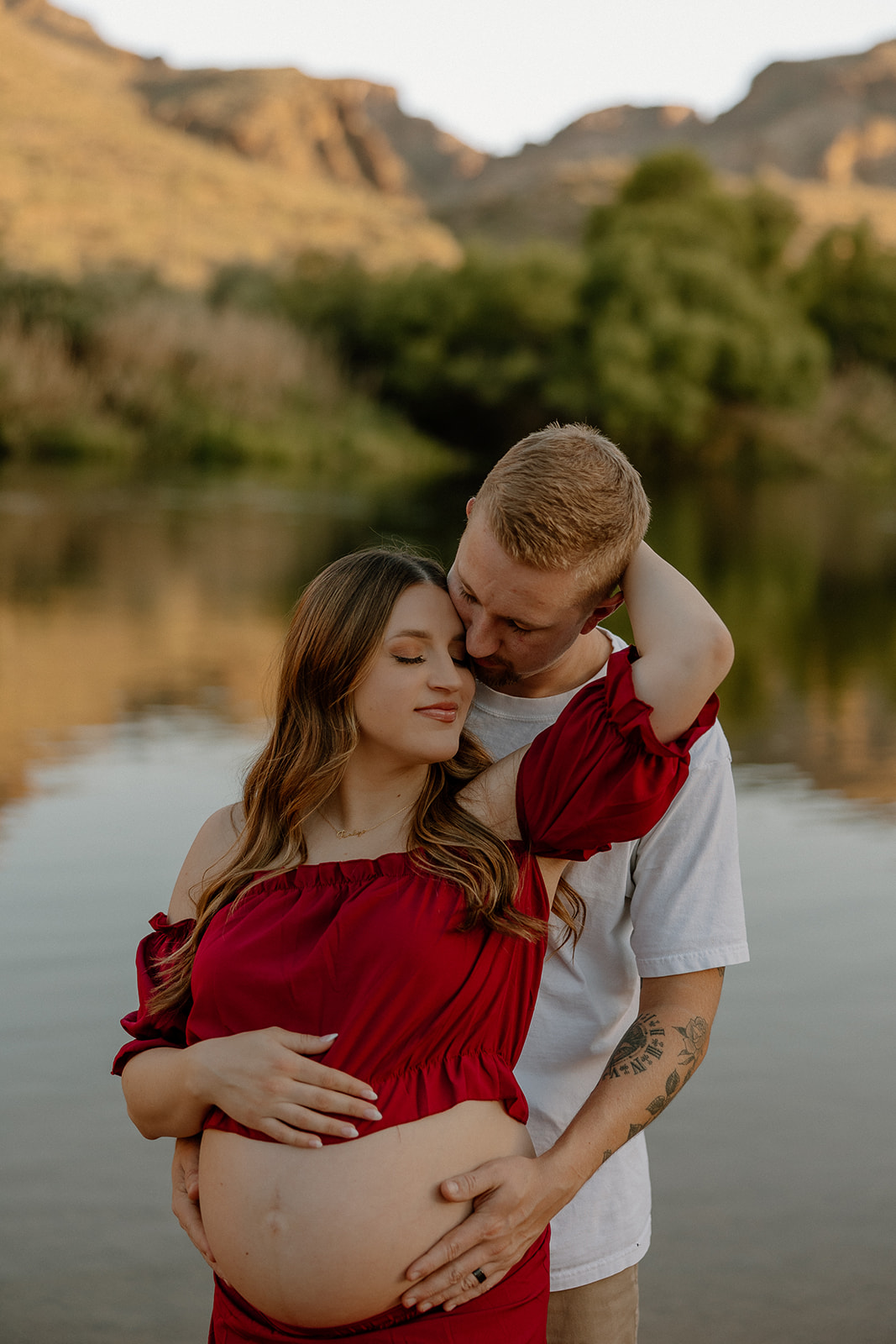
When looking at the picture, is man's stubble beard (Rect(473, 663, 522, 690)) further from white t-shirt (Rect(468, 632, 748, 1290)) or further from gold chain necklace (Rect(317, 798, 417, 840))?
gold chain necklace (Rect(317, 798, 417, 840))

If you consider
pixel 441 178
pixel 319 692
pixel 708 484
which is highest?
pixel 441 178

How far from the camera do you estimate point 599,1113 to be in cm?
192

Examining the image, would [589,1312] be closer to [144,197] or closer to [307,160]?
[144,197]

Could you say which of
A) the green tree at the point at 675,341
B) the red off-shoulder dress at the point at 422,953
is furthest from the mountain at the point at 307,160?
the red off-shoulder dress at the point at 422,953

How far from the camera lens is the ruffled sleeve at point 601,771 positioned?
180cm

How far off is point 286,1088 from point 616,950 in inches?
24.1

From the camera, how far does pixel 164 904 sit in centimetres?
521

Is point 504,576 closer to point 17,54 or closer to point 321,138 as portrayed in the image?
point 17,54

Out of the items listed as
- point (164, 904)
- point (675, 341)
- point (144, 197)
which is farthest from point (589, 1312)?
point (144, 197)

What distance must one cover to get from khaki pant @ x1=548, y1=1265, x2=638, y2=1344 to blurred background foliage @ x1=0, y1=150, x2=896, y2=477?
21103 mm

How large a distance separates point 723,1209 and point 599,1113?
1826mm

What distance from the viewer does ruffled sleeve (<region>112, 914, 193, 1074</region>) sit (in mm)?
2004

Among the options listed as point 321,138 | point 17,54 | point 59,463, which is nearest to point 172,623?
point 59,463

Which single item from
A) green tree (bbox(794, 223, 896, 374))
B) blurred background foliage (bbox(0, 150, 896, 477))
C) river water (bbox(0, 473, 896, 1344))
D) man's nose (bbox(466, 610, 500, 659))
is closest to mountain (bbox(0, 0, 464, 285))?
blurred background foliage (bbox(0, 150, 896, 477))
